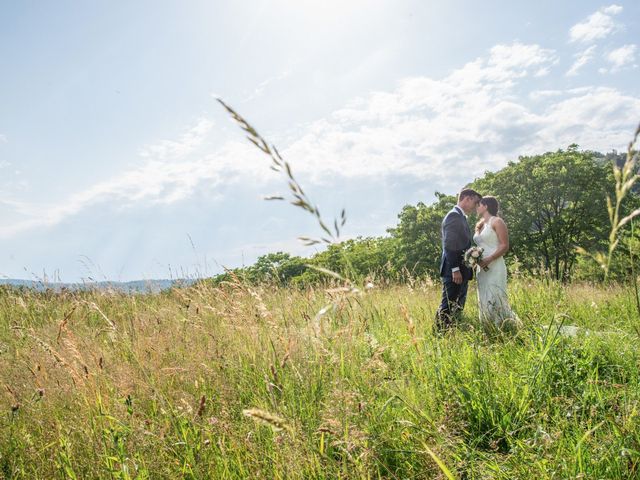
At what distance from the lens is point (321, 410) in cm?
245

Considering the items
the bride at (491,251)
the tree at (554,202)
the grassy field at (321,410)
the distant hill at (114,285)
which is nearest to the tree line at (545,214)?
the tree at (554,202)

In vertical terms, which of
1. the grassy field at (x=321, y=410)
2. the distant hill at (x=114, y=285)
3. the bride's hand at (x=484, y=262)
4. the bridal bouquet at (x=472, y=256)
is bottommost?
the grassy field at (x=321, y=410)

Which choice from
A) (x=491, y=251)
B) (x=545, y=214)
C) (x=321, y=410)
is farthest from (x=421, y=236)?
(x=321, y=410)

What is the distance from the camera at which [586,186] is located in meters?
30.3

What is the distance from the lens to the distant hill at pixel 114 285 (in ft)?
25.5

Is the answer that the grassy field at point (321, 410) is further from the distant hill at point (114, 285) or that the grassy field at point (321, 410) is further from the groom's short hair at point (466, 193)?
the distant hill at point (114, 285)

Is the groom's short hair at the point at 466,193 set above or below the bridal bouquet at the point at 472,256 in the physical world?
above

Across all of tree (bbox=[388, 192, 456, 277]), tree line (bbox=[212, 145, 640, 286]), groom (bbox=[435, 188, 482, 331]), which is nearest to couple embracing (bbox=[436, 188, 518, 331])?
groom (bbox=[435, 188, 482, 331])

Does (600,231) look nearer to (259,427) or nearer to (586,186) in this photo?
(586,186)

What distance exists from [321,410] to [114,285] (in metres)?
6.67

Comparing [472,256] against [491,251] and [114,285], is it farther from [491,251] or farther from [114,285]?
[114,285]

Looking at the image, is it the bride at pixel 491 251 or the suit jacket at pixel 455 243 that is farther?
the bride at pixel 491 251

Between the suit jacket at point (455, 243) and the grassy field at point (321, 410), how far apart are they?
246 cm

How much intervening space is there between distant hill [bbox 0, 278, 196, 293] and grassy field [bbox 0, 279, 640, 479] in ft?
12.0
